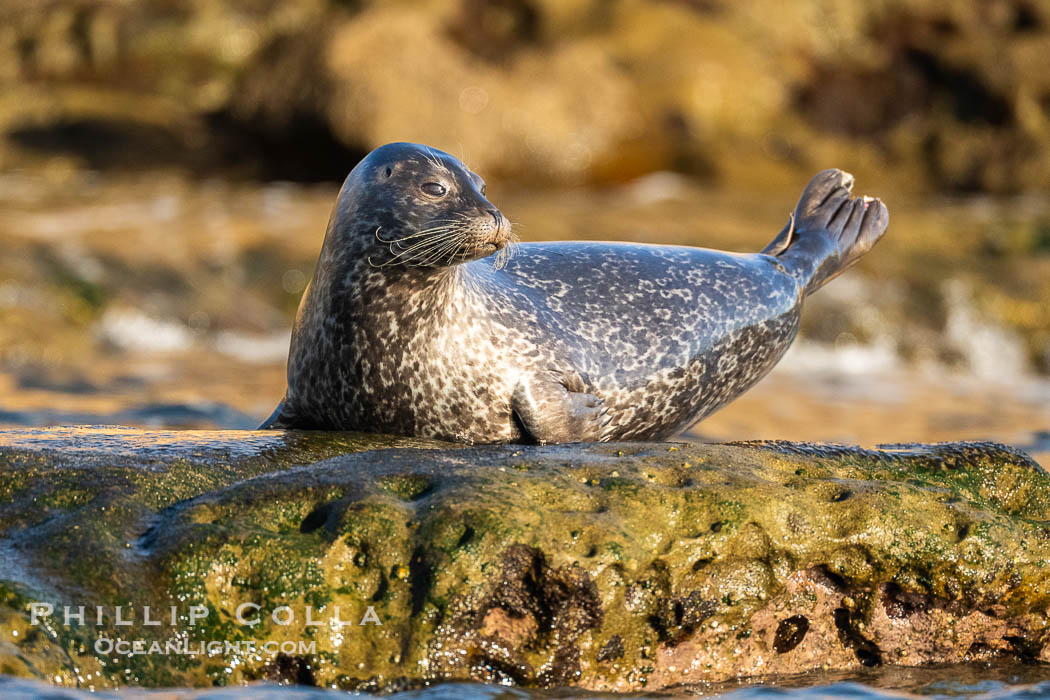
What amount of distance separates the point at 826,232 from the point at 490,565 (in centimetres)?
367

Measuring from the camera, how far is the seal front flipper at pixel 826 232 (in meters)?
6.59

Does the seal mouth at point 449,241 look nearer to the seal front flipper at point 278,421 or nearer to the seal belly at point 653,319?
the seal belly at point 653,319

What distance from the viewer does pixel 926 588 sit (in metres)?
4.19

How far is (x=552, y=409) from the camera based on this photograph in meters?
5.04

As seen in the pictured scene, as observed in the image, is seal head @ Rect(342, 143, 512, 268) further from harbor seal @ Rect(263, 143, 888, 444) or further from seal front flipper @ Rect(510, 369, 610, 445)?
seal front flipper @ Rect(510, 369, 610, 445)

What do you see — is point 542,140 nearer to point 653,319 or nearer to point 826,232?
point 826,232

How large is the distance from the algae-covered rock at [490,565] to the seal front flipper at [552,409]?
50cm

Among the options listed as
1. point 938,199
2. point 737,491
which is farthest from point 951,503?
point 938,199

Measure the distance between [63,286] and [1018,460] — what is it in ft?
31.1

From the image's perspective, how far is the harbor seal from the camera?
4.97m

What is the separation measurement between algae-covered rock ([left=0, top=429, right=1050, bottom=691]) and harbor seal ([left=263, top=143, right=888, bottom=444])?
565mm

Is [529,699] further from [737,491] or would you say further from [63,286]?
[63,286]

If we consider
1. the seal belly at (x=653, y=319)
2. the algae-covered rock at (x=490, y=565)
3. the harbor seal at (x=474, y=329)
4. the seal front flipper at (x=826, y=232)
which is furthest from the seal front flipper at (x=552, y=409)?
the seal front flipper at (x=826, y=232)

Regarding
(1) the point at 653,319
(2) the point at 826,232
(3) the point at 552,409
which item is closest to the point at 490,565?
(3) the point at 552,409
